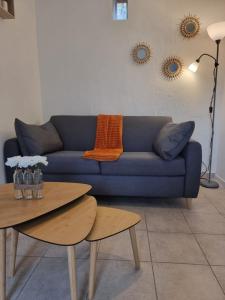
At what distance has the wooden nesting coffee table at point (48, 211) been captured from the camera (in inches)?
40.4

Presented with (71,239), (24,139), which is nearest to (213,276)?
(71,239)

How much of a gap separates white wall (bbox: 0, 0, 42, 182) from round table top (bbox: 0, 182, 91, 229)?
99cm

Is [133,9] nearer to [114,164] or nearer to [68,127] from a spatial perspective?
Answer: [68,127]

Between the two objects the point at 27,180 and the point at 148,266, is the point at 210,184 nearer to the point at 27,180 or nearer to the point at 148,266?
the point at 148,266

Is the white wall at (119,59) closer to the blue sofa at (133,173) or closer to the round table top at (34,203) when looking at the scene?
the blue sofa at (133,173)

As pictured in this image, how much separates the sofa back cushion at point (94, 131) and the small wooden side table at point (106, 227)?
4.74 feet

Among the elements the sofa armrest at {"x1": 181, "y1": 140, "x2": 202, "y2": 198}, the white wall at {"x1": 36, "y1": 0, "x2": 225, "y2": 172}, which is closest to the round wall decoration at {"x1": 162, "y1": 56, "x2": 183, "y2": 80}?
the white wall at {"x1": 36, "y1": 0, "x2": 225, "y2": 172}

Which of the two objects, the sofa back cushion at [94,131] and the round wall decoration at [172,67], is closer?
the sofa back cushion at [94,131]

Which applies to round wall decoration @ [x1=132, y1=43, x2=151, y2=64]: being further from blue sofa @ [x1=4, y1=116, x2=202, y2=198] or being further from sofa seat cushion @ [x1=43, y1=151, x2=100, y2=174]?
sofa seat cushion @ [x1=43, y1=151, x2=100, y2=174]

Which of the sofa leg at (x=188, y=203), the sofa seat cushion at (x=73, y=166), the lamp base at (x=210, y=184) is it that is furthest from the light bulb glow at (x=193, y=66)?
the sofa seat cushion at (x=73, y=166)

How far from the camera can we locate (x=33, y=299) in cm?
116

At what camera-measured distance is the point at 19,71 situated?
8.38 ft

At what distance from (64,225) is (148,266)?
657mm

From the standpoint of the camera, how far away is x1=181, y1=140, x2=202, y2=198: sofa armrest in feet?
6.91
